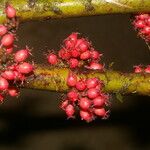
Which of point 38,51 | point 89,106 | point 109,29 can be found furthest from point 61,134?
point 89,106

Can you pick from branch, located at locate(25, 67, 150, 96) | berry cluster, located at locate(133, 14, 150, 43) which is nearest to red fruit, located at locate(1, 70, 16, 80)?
branch, located at locate(25, 67, 150, 96)

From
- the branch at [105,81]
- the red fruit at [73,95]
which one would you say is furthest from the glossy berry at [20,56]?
the red fruit at [73,95]

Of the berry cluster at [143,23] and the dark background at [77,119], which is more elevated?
the berry cluster at [143,23]

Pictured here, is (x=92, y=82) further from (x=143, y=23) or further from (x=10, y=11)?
(x=143, y=23)

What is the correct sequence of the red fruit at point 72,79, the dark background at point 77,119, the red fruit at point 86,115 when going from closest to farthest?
the red fruit at point 72,79
the red fruit at point 86,115
the dark background at point 77,119

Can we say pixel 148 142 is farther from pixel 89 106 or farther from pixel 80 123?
pixel 89 106

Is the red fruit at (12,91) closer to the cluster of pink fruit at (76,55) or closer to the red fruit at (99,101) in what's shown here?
the cluster of pink fruit at (76,55)

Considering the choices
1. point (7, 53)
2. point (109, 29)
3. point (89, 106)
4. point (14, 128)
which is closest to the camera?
point (7, 53)

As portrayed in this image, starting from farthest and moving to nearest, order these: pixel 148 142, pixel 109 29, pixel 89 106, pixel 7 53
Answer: pixel 109 29 < pixel 148 142 < pixel 89 106 < pixel 7 53
